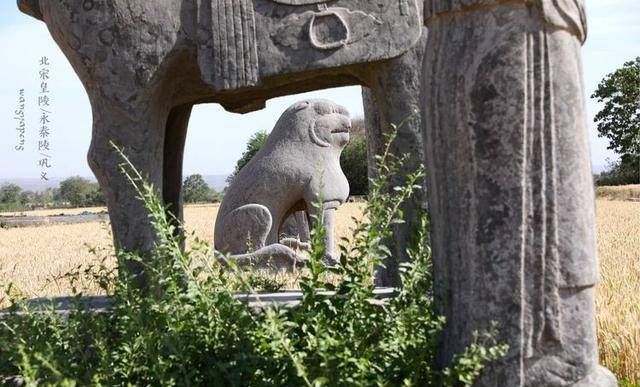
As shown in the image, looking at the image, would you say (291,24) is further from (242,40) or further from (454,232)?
(454,232)

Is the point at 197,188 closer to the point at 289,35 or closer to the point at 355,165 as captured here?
the point at 355,165

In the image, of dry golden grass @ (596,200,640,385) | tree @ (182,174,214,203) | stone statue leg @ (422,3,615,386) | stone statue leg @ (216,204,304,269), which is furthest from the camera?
tree @ (182,174,214,203)

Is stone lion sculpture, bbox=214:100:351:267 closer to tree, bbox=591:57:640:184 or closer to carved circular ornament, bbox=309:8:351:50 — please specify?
carved circular ornament, bbox=309:8:351:50

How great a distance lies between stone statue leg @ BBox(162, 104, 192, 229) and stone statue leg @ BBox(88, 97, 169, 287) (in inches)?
18.3

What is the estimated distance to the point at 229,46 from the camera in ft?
11.5

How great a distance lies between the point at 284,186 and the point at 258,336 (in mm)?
5259

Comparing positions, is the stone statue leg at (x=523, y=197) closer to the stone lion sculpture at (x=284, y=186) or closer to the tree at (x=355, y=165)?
the stone lion sculpture at (x=284, y=186)

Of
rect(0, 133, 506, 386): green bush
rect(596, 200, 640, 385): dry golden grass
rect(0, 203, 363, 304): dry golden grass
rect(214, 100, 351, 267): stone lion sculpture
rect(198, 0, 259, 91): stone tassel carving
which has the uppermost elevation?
rect(198, 0, 259, 91): stone tassel carving

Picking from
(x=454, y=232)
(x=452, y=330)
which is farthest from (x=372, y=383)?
(x=454, y=232)

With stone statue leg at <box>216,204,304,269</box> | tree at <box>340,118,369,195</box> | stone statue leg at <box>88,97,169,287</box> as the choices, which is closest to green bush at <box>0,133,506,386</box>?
stone statue leg at <box>88,97,169,287</box>

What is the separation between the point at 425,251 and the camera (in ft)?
9.24

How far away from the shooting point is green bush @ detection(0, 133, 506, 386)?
7.72 feet

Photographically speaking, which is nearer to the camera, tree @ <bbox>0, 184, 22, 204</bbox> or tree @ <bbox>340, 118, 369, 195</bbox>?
tree @ <bbox>340, 118, 369, 195</bbox>

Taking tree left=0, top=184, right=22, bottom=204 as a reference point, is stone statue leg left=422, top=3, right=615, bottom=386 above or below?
A: below
